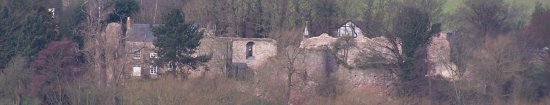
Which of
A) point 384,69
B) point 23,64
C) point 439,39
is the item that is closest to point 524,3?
point 439,39

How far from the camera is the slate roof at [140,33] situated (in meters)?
35.2

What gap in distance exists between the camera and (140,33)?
3641 centimetres

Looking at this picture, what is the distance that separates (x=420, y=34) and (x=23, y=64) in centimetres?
886

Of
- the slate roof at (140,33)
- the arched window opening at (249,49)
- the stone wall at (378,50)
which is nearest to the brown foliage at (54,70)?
the slate roof at (140,33)

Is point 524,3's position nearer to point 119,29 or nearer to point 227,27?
point 227,27

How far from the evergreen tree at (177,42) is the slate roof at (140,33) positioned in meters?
1.25

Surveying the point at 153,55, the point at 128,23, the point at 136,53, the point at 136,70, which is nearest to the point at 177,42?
the point at 153,55

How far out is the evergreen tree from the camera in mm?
32719

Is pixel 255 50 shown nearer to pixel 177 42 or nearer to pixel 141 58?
pixel 177 42

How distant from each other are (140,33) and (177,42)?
358cm

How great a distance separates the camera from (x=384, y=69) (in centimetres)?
3369

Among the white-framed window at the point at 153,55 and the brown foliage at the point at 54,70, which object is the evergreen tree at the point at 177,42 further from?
the brown foliage at the point at 54,70

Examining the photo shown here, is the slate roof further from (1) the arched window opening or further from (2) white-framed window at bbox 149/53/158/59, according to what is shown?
(1) the arched window opening

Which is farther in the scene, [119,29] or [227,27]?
[227,27]
